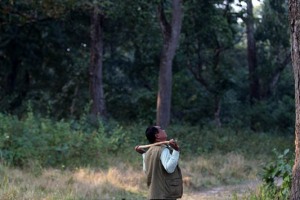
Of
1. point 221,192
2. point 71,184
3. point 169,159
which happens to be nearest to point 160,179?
point 169,159

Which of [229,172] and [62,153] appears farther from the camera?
[229,172]

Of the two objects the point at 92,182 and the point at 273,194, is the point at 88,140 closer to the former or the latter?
the point at 92,182

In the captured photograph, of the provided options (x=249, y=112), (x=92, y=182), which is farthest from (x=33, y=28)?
(x=92, y=182)

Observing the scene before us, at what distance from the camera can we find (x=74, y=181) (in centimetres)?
1090

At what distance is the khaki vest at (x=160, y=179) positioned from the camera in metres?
5.84

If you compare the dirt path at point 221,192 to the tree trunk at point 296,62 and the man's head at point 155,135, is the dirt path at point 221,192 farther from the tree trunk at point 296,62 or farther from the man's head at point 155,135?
the man's head at point 155,135

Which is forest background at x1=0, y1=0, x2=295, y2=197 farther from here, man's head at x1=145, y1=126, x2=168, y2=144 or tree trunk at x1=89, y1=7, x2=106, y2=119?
man's head at x1=145, y1=126, x2=168, y2=144

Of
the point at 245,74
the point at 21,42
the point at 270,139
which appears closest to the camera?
the point at 270,139

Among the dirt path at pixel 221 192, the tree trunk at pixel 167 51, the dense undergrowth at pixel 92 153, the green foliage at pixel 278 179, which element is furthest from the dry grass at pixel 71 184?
the tree trunk at pixel 167 51

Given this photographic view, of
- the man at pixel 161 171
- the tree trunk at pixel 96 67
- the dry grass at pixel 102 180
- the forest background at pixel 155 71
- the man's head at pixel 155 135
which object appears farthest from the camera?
the forest background at pixel 155 71

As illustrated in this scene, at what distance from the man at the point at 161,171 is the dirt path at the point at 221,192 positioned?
14.4ft

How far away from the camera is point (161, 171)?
5855 mm

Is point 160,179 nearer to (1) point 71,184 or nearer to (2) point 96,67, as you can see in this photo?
(1) point 71,184

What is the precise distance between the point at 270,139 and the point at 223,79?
6.57 meters
